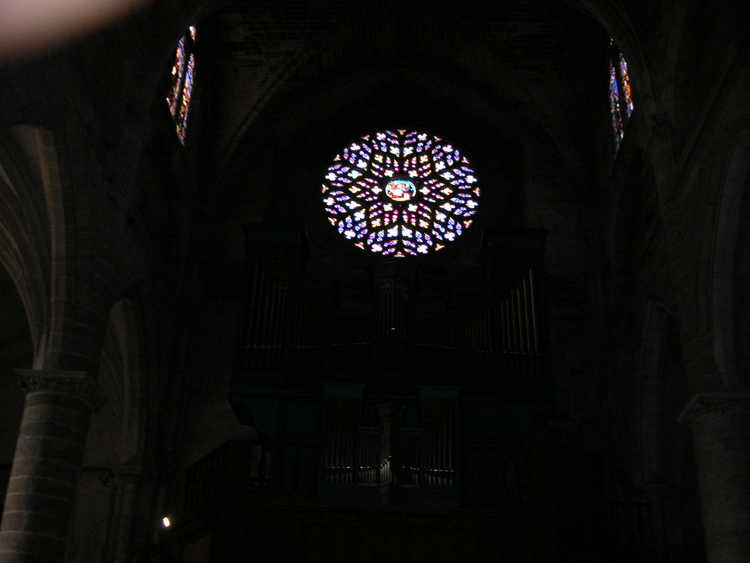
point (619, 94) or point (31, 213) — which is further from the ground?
point (619, 94)

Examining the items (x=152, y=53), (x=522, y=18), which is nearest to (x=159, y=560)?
(x=152, y=53)

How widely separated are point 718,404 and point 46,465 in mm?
7888

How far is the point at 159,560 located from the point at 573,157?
1128 centimetres

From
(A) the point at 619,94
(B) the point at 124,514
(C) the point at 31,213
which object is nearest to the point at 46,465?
(C) the point at 31,213

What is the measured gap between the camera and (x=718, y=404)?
1116 centimetres

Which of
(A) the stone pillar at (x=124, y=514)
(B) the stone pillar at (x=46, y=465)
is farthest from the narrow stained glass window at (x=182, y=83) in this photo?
(B) the stone pillar at (x=46, y=465)

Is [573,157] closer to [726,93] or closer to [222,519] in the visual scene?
[726,93]

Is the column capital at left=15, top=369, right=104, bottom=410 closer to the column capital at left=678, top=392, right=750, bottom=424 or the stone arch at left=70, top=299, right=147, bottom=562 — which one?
the stone arch at left=70, top=299, right=147, bottom=562

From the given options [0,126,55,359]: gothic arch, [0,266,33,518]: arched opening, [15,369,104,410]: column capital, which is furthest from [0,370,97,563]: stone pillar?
[0,266,33,518]: arched opening

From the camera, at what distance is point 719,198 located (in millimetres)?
11727

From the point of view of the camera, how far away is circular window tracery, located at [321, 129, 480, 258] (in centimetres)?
2000

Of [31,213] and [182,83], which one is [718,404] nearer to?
[31,213]

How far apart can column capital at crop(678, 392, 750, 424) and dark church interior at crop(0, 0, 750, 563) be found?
→ 0.03m

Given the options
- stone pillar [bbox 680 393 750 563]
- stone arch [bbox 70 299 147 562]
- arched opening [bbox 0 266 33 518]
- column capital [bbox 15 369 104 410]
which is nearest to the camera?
stone pillar [bbox 680 393 750 563]
